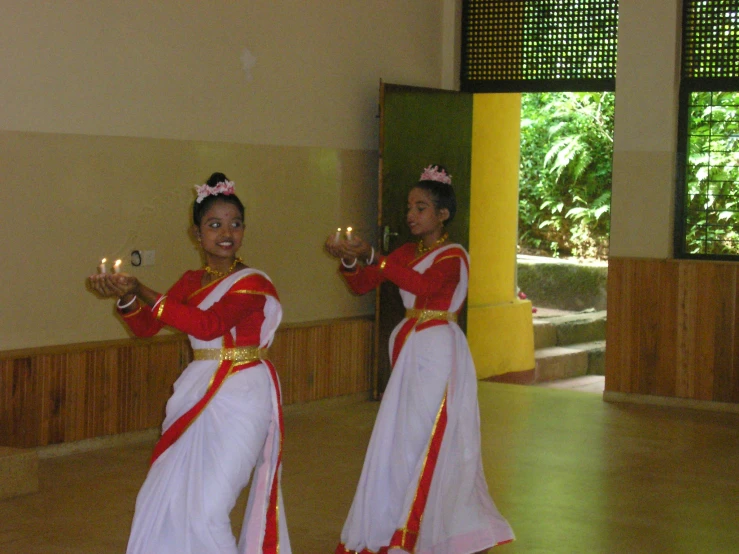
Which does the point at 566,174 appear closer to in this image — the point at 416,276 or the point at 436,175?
the point at 436,175

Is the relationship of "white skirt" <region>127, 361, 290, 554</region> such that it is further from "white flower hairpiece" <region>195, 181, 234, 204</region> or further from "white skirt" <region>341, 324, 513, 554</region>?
"white skirt" <region>341, 324, 513, 554</region>

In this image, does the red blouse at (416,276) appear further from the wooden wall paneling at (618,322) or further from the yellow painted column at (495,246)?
the yellow painted column at (495,246)

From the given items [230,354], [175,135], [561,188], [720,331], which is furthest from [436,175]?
[561,188]

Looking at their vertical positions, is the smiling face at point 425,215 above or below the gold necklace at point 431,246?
above

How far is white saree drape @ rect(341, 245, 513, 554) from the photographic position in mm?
4465

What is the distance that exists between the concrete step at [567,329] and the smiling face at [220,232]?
7.55 m

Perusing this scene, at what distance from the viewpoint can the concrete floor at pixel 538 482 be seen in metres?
4.86

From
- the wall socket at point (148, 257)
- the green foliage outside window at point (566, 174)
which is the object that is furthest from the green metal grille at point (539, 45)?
the green foliage outside window at point (566, 174)

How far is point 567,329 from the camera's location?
1134 cm

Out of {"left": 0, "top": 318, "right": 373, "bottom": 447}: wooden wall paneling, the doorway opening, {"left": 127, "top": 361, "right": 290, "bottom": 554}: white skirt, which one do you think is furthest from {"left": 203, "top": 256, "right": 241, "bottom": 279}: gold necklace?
the doorway opening

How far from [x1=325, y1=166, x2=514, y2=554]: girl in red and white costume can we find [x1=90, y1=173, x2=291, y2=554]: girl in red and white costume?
2.78 ft

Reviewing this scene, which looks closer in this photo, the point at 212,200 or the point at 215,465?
the point at 215,465

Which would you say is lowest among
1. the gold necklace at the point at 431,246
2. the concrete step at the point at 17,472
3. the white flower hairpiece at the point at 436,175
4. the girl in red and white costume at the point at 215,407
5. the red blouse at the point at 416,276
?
the concrete step at the point at 17,472

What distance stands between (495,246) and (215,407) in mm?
6715
